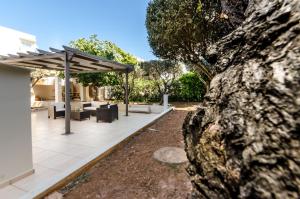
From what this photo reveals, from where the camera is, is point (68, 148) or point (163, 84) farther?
point (163, 84)

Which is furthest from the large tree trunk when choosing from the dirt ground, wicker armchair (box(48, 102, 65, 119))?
wicker armchair (box(48, 102, 65, 119))

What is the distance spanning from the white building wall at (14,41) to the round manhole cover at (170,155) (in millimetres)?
24300

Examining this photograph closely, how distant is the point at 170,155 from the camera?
495cm

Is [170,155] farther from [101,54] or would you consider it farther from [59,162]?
[101,54]

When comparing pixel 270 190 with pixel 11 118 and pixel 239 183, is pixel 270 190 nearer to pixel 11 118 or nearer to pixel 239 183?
pixel 239 183

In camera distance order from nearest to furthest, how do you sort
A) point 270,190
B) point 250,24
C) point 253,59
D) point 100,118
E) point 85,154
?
point 270,190, point 253,59, point 250,24, point 85,154, point 100,118

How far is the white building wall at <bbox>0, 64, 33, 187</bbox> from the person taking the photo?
3398 mm

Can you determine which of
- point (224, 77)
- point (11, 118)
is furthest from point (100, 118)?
point (224, 77)

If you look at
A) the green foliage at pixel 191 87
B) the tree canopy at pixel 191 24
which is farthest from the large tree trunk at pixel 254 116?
the green foliage at pixel 191 87

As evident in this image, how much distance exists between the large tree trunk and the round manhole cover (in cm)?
232

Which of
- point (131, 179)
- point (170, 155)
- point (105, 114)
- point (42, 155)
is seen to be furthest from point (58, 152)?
point (105, 114)

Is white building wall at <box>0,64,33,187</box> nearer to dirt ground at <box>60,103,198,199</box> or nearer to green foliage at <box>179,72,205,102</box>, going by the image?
dirt ground at <box>60,103,198,199</box>

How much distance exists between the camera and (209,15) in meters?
6.93

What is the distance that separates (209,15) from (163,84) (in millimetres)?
11640
